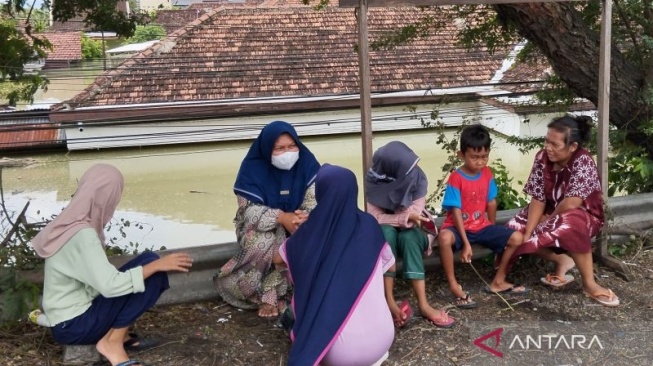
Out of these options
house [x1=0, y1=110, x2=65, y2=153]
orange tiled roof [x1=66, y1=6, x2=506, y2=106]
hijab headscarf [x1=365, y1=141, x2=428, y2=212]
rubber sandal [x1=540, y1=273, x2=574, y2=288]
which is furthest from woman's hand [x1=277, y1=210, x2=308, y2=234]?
house [x1=0, y1=110, x2=65, y2=153]

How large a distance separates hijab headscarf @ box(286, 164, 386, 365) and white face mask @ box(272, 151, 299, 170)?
608mm

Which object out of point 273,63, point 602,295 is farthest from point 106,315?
point 273,63

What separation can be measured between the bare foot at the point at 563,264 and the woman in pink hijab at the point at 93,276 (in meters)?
2.27

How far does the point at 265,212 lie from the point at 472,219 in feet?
4.14

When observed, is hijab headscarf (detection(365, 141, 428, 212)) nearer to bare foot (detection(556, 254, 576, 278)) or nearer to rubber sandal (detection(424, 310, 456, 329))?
rubber sandal (detection(424, 310, 456, 329))

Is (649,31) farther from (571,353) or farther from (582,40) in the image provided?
(571,353)

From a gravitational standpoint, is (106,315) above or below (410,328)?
above

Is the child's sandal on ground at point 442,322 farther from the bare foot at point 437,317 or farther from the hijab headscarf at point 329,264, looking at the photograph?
the hijab headscarf at point 329,264

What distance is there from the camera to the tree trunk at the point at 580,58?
15.9ft

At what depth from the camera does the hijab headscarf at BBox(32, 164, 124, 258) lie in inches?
108

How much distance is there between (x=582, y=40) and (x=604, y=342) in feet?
8.52

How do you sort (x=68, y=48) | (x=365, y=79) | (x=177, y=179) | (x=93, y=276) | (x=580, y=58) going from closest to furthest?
(x=93, y=276) < (x=365, y=79) < (x=580, y=58) < (x=177, y=179) < (x=68, y=48)

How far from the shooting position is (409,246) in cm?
345

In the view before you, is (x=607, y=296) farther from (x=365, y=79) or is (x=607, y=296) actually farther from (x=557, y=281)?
(x=365, y=79)
